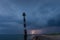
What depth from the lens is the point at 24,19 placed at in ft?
99.0

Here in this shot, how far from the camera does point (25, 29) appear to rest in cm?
2994

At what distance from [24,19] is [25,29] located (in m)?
1.66

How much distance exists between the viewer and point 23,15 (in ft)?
99.2

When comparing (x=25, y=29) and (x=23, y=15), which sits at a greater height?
(x=23, y=15)

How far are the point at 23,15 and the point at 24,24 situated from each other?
1524 mm

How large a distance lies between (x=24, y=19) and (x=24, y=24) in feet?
2.85

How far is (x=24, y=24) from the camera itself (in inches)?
1177

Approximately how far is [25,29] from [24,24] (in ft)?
2.74

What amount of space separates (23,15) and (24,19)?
68 centimetres
